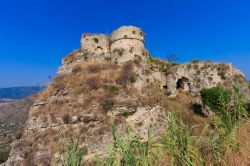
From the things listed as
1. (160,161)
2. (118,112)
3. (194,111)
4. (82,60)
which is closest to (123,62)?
(82,60)

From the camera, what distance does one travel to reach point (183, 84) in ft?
111

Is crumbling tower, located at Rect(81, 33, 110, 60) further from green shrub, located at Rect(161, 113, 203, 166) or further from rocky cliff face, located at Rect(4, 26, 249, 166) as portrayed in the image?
green shrub, located at Rect(161, 113, 203, 166)

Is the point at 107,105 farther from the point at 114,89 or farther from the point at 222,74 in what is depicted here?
the point at 222,74

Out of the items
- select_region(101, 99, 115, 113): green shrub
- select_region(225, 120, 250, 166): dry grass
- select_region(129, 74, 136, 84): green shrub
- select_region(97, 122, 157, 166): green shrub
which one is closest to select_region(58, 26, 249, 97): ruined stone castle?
select_region(129, 74, 136, 84): green shrub

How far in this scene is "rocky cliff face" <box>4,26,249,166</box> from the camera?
71.7 ft

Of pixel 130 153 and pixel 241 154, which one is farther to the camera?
pixel 241 154

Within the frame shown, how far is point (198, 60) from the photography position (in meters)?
33.2

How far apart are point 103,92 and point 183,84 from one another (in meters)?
13.1

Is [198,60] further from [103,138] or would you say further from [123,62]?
[103,138]

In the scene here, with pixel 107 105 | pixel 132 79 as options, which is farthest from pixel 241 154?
pixel 132 79

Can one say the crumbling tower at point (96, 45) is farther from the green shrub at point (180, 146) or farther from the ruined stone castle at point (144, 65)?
the green shrub at point (180, 146)

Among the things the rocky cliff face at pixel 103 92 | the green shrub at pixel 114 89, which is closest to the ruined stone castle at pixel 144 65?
the rocky cliff face at pixel 103 92

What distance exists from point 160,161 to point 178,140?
3.15 feet

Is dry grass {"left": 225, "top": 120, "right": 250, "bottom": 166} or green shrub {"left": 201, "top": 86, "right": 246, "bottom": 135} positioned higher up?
green shrub {"left": 201, "top": 86, "right": 246, "bottom": 135}
